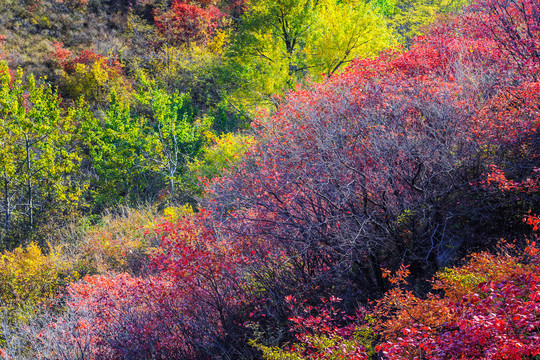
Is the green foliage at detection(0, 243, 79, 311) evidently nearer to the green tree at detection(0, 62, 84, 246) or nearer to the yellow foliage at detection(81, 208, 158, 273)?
the yellow foliage at detection(81, 208, 158, 273)

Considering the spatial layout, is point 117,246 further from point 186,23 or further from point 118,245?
point 186,23

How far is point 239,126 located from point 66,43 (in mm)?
18599

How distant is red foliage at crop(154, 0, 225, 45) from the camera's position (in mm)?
31562

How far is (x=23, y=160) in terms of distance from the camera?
18297mm

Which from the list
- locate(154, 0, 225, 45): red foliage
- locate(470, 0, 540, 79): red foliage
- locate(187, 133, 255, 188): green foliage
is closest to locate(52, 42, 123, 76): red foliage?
locate(154, 0, 225, 45): red foliage

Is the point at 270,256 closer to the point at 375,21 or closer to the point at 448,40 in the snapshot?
the point at 448,40

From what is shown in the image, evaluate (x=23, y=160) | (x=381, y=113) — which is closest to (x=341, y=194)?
(x=381, y=113)

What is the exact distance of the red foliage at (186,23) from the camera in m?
31.6

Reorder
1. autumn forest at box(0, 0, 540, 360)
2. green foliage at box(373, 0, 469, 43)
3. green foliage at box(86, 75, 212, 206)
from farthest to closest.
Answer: green foliage at box(373, 0, 469, 43), green foliage at box(86, 75, 212, 206), autumn forest at box(0, 0, 540, 360)

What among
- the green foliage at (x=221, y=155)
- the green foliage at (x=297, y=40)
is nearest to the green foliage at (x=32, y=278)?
the green foliage at (x=221, y=155)

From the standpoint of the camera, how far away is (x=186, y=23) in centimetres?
3200

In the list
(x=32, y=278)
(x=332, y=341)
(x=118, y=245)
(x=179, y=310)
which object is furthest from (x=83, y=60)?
(x=332, y=341)

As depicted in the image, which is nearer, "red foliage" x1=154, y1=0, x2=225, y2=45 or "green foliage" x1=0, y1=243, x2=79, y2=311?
"green foliage" x1=0, y1=243, x2=79, y2=311

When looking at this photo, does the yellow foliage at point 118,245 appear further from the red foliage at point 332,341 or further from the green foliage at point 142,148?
the red foliage at point 332,341
